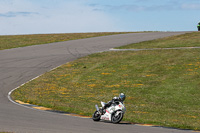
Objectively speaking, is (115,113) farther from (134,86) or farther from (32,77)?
(32,77)

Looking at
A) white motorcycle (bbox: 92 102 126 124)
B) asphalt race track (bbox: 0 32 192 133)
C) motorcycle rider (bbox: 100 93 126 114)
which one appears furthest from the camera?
motorcycle rider (bbox: 100 93 126 114)

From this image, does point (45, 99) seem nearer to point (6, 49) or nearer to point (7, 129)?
point (7, 129)

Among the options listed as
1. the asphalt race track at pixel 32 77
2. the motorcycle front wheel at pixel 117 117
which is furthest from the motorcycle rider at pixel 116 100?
the asphalt race track at pixel 32 77

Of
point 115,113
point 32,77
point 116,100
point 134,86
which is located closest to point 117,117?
point 115,113

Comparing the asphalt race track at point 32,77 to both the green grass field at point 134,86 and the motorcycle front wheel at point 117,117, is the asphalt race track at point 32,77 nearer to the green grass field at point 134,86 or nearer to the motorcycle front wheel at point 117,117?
the motorcycle front wheel at point 117,117

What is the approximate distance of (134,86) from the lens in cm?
2500

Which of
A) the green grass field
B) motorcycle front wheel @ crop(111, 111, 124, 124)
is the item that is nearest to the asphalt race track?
motorcycle front wheel @ crop(111, 111, 124, 124)

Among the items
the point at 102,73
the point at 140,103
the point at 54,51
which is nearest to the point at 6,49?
the point at 54,51

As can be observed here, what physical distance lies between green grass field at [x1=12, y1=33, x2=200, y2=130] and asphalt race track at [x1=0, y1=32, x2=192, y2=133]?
1.44 m

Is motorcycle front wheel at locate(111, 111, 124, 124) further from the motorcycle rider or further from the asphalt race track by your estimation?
the motorcycle rider

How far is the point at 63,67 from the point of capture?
33.4m

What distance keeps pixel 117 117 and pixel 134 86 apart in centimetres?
1185

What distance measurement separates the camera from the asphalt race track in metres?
11.9

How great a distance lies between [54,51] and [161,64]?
52.4 feet
